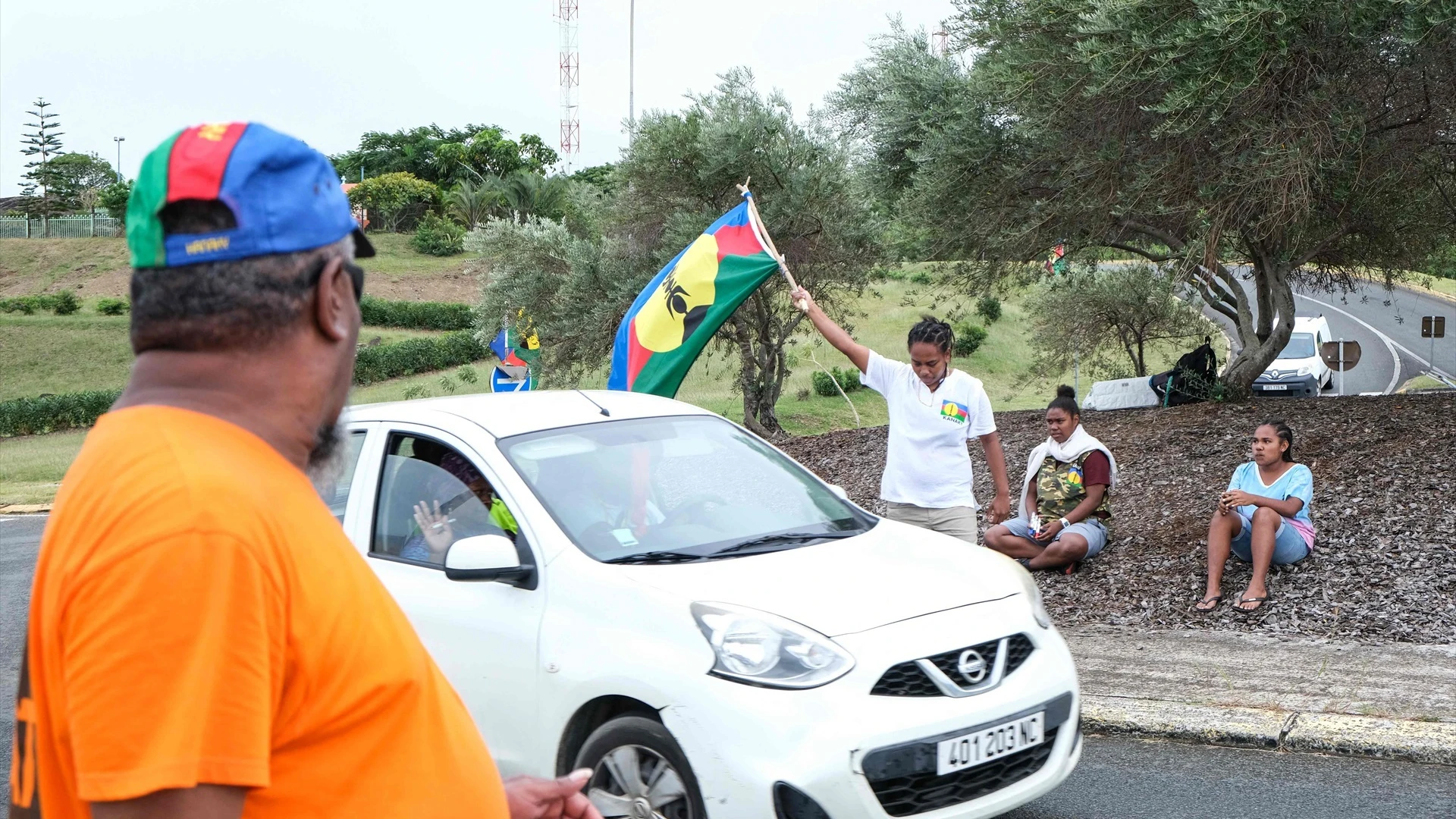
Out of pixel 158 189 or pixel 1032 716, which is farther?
pixel 1032 716

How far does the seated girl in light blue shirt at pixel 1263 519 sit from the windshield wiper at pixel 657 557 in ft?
15.0

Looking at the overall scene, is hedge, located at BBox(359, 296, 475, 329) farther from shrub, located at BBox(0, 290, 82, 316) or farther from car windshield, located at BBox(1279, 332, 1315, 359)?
car windshield, located at BBox(1279, 332, 1315, 359)

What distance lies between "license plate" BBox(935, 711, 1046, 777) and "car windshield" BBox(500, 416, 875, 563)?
1.07 m

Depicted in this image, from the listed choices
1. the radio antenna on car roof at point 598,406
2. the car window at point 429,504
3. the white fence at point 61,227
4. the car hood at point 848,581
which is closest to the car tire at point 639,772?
the car hood at point 848,581

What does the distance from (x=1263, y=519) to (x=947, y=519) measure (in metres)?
2.61

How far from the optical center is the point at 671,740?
13.2 feet

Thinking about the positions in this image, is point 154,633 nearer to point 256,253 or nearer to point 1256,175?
point 256,253

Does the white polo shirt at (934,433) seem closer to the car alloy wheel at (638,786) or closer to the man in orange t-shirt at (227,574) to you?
the car alloy wheel at (638,786)

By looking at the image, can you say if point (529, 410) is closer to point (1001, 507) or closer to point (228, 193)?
point (1001, 507)

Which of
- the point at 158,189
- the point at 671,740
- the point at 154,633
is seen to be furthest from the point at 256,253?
the point at 671,740

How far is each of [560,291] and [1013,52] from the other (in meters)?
9.67

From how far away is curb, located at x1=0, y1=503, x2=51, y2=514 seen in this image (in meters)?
18.2

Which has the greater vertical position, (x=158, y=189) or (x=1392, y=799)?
(x=158, y=189)

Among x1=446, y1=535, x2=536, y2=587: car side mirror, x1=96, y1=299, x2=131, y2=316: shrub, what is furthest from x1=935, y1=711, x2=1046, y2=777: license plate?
x1=96, y1=299, x2=131, y2=316: shrub
